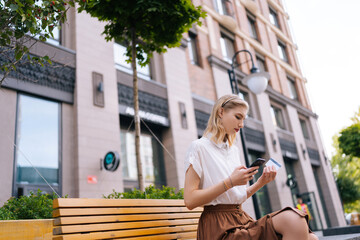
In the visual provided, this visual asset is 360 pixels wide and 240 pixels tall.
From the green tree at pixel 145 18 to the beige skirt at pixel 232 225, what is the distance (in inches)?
104

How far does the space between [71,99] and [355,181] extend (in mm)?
30886

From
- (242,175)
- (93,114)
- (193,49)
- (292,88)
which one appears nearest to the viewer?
(242,175)

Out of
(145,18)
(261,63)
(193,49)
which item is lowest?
(145,18)

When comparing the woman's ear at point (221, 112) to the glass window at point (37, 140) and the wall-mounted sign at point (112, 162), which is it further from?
the wall-mounted sign at point (112, 162)

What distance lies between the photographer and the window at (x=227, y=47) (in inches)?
780

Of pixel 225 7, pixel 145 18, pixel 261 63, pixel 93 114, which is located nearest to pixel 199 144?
pixel 145 18

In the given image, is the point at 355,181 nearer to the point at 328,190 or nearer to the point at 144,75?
the point at 328,190

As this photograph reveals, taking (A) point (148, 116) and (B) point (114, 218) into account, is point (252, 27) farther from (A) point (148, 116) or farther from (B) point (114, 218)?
(B) point (114, 218)

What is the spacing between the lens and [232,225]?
7.74 feet

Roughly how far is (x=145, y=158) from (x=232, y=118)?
31.3ft

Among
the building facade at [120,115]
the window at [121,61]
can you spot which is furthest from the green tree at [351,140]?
the window at [121,61]

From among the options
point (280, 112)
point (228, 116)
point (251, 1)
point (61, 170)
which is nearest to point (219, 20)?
point (251, 1)

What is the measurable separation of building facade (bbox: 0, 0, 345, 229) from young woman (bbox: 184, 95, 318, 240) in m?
3.05

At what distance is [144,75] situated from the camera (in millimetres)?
13195
